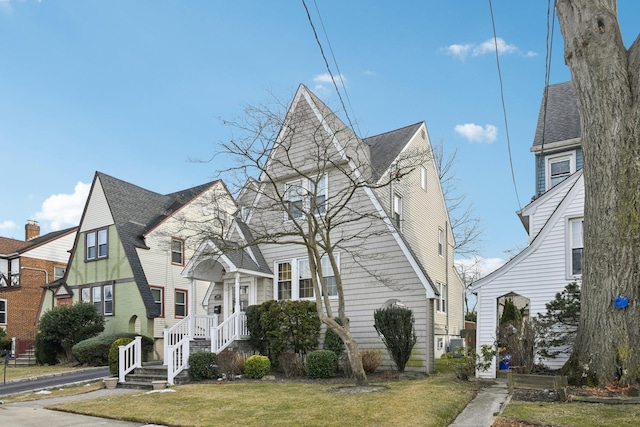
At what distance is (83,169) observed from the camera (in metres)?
27.8

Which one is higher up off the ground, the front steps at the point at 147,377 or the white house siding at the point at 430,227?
the white house siding at the point at 430,227

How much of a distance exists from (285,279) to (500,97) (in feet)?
29.9

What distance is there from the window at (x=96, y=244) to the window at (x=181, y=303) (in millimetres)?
4056

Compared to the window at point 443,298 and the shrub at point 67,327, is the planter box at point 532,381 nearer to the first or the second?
the window at point 443,298

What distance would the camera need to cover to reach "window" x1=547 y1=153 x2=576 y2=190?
63.1ft

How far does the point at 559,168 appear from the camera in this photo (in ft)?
64.1

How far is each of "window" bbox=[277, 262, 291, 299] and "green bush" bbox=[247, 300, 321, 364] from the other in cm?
196

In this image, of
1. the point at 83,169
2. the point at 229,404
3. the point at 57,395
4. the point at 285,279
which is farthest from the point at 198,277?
the point at 83,169

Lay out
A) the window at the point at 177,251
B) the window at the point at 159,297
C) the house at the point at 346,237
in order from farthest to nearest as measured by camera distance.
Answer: the window at the point at 177,251 → the window at the point at 159,297 → the house at the point at 346,237

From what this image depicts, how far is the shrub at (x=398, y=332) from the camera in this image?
616 inches

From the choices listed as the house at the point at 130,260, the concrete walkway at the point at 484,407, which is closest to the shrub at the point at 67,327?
the house at the point at 130,260

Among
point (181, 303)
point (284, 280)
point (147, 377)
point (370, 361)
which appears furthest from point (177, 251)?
point (370, 361)

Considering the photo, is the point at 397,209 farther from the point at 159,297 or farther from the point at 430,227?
the point at 159,297

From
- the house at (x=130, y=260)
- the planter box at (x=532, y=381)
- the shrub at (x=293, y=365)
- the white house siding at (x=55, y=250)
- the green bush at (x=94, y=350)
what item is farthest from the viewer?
the white house siding at (x=55, y=250)
